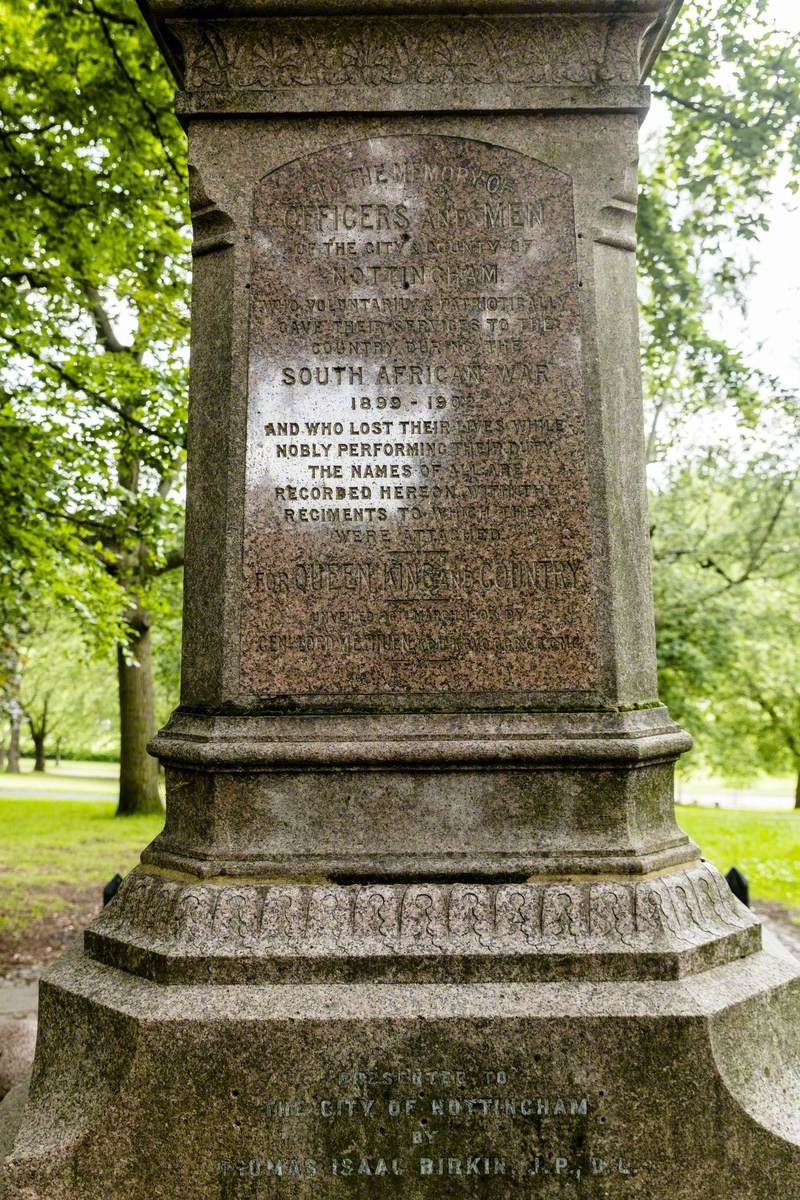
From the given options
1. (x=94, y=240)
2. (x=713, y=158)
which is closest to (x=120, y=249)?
(x=94, y=240)

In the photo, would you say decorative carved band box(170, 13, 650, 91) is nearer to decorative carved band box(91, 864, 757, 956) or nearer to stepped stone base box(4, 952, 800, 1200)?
decorative carved band box(91, 864, 757, 956)

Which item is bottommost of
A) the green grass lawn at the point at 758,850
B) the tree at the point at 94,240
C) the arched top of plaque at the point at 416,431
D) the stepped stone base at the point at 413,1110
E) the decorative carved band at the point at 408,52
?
the green grass lawn at the point at 758,850

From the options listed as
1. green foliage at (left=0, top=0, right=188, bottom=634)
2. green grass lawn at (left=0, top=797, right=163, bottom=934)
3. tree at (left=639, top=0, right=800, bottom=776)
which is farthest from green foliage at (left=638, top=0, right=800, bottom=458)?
green grass lawn at (left=0, top=797, right=163, bottom=934)

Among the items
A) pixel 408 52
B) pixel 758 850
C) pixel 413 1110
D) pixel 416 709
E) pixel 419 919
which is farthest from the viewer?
pixel 758 850

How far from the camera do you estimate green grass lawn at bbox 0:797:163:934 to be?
34.2 feet

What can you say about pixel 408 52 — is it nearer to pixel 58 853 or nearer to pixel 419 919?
pixel 419 919

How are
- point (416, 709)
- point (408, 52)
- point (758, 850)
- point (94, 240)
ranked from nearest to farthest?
point (416, 709) < point (408, 52) < point (94, 240) < point (758, 850)

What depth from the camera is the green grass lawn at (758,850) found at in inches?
426

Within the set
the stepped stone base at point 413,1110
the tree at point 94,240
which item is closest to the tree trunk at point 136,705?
the tree at point 94,240

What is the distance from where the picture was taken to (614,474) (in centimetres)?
372

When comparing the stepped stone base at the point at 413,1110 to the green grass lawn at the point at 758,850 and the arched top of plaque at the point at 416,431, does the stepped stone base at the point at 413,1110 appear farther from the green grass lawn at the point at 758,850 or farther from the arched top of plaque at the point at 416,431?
the green grass lawn at the point at 758,850

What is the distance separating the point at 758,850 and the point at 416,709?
12.2 metres

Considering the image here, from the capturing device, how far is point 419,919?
315 cm

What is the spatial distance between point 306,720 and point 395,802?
44cm
